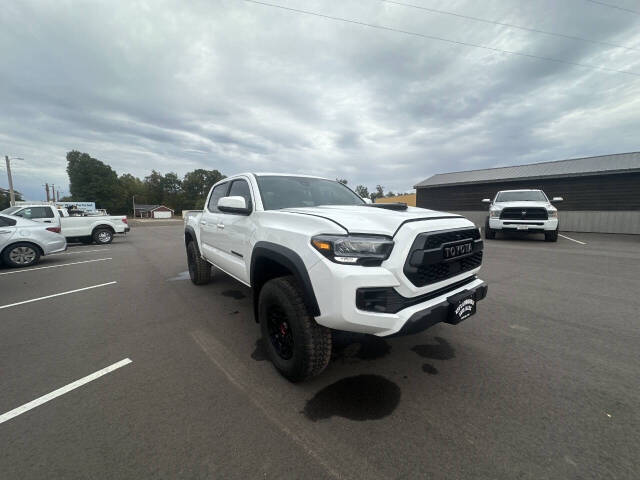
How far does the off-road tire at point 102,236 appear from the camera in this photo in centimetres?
1200

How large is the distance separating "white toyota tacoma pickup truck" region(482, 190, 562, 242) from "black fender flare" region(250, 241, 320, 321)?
1015 centimetres

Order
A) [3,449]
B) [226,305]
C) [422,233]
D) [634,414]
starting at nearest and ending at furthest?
[3,449]
[634,414]
[422,233]
[226,305]

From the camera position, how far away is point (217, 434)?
165 centimetres

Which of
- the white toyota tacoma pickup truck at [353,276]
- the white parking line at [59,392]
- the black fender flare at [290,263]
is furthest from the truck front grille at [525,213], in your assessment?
the white parking line at [59,392]

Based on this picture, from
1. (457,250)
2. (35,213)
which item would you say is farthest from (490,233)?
(35,213)

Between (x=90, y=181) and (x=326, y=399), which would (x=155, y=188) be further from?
(x=326, y=399)

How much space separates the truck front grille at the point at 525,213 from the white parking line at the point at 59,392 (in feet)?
37.2

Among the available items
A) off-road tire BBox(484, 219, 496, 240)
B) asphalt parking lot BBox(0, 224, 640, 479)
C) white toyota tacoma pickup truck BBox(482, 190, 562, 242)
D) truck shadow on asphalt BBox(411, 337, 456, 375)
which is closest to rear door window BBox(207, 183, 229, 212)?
asphalt parking lot BBox(0, 224, 640, 479)

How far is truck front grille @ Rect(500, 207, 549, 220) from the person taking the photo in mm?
9055

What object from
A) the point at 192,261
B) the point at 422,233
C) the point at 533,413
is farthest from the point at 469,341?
the point at 192,261

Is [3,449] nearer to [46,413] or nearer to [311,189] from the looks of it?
[46,413]

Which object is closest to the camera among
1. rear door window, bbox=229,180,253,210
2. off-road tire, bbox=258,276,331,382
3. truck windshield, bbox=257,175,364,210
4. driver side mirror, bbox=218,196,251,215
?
off-road tire, bbox=258,276,331,382

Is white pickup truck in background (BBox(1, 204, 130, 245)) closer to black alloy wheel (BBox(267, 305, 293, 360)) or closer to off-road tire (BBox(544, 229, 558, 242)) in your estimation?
black alloy wheel (BBox(267, 305, 293, 360))

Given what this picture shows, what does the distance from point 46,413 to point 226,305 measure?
6.97 ft
